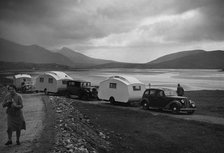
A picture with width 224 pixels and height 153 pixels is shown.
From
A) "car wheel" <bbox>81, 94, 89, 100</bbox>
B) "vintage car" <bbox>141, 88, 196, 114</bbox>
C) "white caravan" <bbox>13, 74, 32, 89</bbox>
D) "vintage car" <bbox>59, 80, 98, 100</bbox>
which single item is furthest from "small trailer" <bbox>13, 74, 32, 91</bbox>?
"vintage car" <bbox>141, 88, 196, 114</bbox>

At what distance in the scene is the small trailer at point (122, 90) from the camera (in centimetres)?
2589

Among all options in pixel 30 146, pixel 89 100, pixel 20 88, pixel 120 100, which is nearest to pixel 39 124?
pixel 30 146

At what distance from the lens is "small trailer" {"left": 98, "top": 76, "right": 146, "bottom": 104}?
25891 millimetres

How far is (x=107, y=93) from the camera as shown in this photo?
28.2 metres

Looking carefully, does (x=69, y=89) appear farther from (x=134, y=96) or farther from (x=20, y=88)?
(x=20, y=88)

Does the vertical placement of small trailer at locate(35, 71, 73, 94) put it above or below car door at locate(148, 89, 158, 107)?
above

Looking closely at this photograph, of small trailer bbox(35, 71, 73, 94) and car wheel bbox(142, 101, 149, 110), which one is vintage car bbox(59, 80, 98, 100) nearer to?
small trailer bbox(35, 71, 73, 94)

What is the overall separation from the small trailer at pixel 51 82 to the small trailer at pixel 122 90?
9.09 metres

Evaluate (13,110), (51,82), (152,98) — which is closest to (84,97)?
(51,82)

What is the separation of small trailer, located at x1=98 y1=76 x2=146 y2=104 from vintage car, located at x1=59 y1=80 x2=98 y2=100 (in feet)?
11.3

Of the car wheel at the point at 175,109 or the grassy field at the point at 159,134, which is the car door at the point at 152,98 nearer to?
the car wheel at the point at 175,109

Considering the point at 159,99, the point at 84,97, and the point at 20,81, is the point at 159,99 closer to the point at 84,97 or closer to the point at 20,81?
the point at 84,97

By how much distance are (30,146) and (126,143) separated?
558 cm

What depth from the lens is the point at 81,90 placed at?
31953mm
